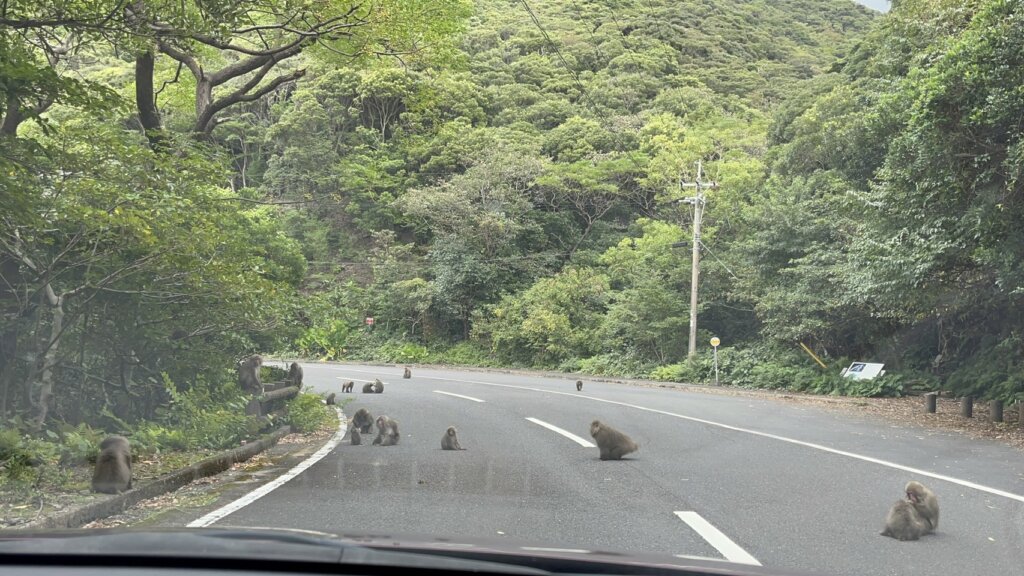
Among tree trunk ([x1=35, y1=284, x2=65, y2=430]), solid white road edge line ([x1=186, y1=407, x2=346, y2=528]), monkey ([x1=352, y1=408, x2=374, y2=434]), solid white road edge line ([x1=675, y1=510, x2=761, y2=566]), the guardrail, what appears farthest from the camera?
the guardrail

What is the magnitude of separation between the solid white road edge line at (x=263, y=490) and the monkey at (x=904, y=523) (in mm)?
4829

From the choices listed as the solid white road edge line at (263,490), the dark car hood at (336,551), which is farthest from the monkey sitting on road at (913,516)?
the solid white road edge line at (263,490)

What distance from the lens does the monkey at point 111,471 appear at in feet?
24.5

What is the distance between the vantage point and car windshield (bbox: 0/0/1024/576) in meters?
7.31

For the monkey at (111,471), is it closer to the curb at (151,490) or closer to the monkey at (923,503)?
the curb at (151,490)

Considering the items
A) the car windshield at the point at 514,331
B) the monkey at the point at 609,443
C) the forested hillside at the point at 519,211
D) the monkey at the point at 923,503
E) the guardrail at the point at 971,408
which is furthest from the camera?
the forested hillside at the point at 519,211

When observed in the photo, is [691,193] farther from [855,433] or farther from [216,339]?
[216,339]

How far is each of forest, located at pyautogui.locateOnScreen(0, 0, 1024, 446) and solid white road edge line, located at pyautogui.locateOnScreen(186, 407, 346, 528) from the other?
4.40ft

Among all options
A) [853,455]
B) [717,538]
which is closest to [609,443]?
[853,455]

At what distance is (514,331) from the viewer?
133 ft

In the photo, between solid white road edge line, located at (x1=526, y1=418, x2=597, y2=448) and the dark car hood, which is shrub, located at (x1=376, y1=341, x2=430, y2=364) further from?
the dark car hood

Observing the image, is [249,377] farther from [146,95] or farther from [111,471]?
[111,471]

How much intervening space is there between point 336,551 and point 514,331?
125 ft

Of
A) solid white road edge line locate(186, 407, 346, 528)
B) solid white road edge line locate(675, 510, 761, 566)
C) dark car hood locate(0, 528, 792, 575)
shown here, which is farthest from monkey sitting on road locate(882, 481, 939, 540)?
solid white road edge line locate(186, 407, 346, 528)
